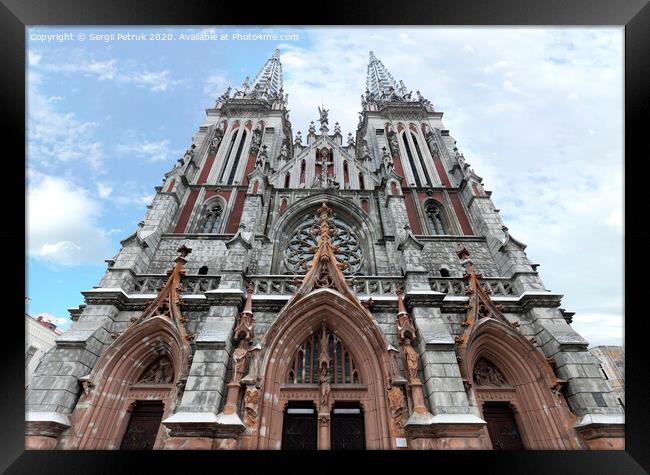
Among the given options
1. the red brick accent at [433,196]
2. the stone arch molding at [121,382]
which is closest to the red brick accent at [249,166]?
the red brick accent at [433,196]

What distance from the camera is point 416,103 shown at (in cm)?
2030

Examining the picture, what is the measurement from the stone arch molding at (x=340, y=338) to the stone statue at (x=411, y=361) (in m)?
0.48

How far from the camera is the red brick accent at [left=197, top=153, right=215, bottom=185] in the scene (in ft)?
49.6

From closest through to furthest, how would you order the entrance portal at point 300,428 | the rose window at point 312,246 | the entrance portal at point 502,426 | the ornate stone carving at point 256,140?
the entrance portal at point 300,428
the entrance portal at point 502,426
the rose window at point 312,246
the ornate stone carving at point 256,140

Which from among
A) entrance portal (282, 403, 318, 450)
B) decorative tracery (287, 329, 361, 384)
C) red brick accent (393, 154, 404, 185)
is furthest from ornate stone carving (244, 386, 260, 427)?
red brick accent (393, 154, 404, 185)

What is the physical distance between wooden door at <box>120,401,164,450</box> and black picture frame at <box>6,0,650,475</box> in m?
4.49

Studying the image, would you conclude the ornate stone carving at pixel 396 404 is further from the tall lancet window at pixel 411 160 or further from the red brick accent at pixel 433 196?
the tall lancet window at pixel 411 160

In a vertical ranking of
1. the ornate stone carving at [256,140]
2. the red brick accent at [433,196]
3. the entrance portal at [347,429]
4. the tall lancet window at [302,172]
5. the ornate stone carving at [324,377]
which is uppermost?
the ornate stone carving at [256,140]

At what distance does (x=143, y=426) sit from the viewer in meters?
7.96

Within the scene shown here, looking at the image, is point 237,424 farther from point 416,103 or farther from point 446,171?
point 416,103

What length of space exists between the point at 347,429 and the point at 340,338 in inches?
87.2

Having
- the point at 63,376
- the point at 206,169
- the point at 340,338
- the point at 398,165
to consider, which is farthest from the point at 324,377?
the point at 206,169

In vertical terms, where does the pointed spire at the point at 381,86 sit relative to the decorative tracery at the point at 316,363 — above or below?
above

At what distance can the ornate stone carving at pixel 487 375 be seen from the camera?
8.59 metres
